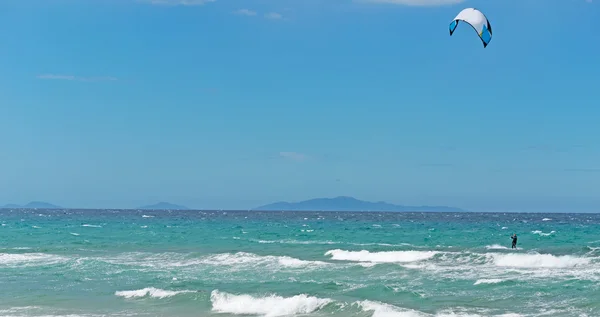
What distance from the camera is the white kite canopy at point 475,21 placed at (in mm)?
27078

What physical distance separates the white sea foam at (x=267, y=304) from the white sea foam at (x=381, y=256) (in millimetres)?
15669

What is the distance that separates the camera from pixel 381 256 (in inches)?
1719

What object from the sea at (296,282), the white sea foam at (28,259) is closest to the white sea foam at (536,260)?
the sea at (296,282)

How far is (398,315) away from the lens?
22.8 metres

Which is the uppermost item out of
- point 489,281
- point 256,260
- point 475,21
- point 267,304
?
point 475,21

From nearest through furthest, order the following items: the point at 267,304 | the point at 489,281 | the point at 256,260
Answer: the point at 267,304, the point at 489,281, the point at 256,260

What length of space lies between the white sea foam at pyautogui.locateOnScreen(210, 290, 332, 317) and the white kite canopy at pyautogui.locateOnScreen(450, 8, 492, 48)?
397 inches

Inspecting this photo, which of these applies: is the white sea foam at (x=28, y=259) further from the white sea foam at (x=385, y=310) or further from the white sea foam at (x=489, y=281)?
the white sea foam at (x=489, y=281)

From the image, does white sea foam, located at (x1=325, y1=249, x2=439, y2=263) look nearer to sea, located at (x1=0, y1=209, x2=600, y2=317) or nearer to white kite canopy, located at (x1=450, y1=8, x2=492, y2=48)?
sea, located at (x1=0, y1=209, x2=600, y2=317)

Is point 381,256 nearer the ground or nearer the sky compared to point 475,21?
nearer the ground

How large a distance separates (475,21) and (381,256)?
62.8 ft

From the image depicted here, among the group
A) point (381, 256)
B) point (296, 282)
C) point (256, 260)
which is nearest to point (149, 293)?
point (296, 282)

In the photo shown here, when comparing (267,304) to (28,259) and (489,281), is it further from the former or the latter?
(28,259)

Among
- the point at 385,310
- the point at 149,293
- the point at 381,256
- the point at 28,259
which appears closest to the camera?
the point at 385,310
